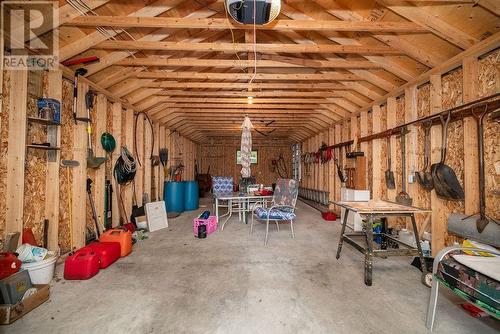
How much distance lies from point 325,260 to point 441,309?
118 cm

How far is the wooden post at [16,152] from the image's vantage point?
2164mm

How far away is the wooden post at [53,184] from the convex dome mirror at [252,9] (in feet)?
8.00

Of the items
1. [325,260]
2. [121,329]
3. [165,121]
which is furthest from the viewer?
[165,121]

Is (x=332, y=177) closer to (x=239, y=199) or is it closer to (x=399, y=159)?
(x=399, y=159)

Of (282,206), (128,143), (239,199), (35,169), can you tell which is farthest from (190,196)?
(35,169)

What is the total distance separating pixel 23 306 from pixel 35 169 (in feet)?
5.09

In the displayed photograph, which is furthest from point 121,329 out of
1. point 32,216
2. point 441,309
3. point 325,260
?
point 441,309

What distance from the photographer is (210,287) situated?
2.13 metres

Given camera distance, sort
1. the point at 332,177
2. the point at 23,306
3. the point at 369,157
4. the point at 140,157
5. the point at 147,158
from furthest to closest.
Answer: the point at 332,177 < the point at 147,158 < the point at 140,157 < the point at 369,157 < the point at 23,306

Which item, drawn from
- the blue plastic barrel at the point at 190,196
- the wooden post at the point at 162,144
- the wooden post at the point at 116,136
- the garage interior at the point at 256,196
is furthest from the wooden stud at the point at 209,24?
the blue plastic barrel at the point at 190,196

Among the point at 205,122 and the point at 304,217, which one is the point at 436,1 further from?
the point at 205,122

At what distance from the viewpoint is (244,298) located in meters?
1.95

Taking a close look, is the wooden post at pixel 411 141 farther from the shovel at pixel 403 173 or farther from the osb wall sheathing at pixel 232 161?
the osb wall sheathing at pixel 232 161

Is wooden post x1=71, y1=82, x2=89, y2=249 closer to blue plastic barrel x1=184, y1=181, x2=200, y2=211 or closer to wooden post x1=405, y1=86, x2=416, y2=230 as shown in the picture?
blue plastic barrel x1=184, y1=181, x2=200, y2=211
